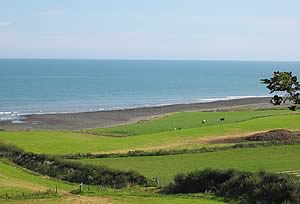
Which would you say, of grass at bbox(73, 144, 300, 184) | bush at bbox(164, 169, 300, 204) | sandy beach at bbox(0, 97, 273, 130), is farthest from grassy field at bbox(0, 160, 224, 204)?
sandy beach at bbox(0, 97, 273, 130)

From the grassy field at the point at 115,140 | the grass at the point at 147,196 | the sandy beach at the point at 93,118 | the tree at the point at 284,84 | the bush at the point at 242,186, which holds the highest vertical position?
the tree at the point at 284,84

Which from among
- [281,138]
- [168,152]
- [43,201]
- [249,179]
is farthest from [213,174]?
[281,138]

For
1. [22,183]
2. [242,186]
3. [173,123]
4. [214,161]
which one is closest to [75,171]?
[22,183]

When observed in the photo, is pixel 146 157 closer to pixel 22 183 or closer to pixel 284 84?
pixel 22 183

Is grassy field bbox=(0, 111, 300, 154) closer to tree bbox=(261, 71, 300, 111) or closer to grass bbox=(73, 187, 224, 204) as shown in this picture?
tree bbox=(261, 71, 300, 111)

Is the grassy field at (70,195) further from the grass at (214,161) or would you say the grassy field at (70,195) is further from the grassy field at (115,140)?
the grassy field at (115,140)

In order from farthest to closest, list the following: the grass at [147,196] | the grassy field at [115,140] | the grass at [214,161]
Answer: the grassy field at [115,140]
the grass at [214,161]
the grass at [147,196]

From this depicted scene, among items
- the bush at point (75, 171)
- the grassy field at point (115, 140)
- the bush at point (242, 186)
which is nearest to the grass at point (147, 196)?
the bush at point (242, 186)
